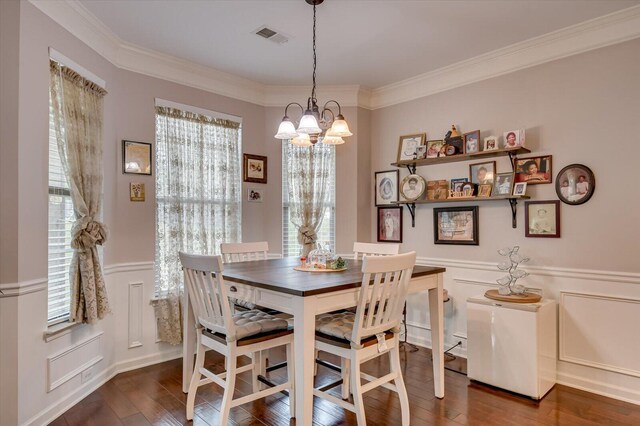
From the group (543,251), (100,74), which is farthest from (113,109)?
(543,251)

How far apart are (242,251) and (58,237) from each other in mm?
1339

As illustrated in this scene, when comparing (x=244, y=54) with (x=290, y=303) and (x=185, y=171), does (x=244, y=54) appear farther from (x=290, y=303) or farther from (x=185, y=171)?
(x=290, y=303)

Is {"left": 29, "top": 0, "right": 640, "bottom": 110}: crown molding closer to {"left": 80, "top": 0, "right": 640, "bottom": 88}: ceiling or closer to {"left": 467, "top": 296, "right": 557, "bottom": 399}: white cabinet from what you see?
{"left": 80, "top": 0, "right": 640, "bottom": 88}: ceiling

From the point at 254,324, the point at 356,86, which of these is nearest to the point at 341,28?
the point at 356,86

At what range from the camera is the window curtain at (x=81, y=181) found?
2611 mm

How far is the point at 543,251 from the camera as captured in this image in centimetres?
316

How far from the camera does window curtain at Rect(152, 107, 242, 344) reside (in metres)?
3.48

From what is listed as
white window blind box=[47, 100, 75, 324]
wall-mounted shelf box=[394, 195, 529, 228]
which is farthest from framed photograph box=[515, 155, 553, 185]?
white window blind box=[47, 100, 75, 324]

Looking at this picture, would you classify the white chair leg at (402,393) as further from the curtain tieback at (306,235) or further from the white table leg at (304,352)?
the curtain tieback at (306,235)

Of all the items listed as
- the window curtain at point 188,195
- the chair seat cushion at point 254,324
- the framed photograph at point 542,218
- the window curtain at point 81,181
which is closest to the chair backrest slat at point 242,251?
the window curtain at point 188,195

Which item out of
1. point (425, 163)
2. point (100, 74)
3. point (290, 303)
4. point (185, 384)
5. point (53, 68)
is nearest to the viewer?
point (290, 303)

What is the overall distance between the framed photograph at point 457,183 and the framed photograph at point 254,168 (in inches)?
77.4

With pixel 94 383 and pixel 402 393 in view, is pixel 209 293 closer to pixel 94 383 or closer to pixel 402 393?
pixel 402 393

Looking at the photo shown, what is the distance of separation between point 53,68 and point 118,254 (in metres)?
1.48
